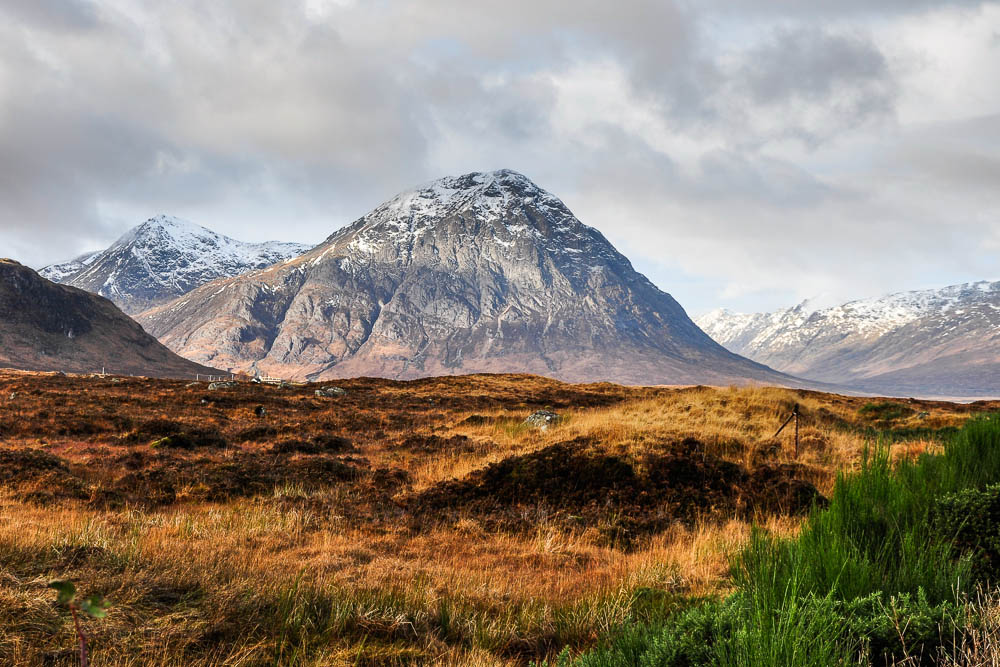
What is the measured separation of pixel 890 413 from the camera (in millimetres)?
29375

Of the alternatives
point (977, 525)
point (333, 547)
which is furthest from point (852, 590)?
point (333, 547)

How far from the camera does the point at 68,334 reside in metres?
156

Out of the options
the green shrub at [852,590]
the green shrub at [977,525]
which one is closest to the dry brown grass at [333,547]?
the green shrub at [852,590]

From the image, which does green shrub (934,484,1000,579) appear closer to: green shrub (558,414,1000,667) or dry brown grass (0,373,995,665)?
green shrub (558,414,1000,667)

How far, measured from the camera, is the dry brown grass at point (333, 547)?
4.00m

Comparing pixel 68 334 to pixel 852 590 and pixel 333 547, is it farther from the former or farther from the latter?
pixel 852 590

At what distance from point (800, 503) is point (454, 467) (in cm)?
802

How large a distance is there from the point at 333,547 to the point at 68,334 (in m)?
194

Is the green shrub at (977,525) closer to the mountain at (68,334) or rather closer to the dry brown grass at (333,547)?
the dry brown grass at (333,547)

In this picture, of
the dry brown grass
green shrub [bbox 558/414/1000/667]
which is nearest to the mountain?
the dry brown grass

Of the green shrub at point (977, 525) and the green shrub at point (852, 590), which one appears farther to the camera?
the green shrub at point (977, 525)

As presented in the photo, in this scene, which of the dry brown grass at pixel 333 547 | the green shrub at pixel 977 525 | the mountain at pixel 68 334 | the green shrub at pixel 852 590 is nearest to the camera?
the green shrub at pixel 852 590

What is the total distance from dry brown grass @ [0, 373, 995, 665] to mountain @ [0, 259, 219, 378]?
159725 millimetres

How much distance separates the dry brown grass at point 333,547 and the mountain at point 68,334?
160 meters
